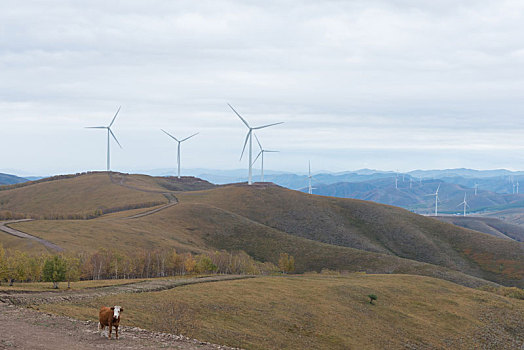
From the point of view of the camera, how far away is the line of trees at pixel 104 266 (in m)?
77.0

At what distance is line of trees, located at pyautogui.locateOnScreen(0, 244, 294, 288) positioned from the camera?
77.0m

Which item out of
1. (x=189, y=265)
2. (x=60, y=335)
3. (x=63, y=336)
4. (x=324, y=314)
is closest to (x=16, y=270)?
(x=189, y=265)

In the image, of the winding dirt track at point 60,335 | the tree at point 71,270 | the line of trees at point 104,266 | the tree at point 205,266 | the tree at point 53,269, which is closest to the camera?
the winding dirt track at point 60,335

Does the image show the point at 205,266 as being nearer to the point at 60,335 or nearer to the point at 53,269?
the point at 53,269

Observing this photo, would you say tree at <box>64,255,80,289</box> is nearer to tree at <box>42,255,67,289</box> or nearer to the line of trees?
the line of trees

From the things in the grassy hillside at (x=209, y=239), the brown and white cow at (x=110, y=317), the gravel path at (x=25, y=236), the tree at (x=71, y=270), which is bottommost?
the grassy hillside at (x=209, y=239)

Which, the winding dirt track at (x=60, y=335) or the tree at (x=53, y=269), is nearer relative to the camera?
the winding dirt track at (x=60, y=335)

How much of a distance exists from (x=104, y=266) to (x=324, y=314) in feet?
163

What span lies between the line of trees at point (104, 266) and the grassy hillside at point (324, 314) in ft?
75.2

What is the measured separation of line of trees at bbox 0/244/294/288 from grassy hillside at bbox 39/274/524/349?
22930 millimetres

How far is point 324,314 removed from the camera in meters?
64.9

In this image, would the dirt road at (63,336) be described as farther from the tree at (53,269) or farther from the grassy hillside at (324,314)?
the tree at (53,269)

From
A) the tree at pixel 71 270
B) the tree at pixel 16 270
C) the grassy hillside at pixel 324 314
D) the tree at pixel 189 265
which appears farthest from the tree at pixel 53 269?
the tree at pixel 189 265

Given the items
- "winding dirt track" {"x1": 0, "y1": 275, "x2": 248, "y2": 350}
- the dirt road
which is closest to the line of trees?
"winding dirt track" {"x1": 0, "y1": 275, "x2": 248, "y2": 350}
